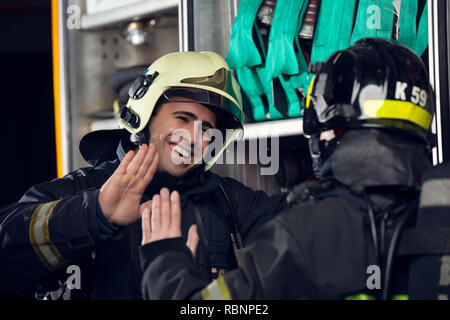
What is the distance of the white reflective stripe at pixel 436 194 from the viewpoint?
1.25 metres

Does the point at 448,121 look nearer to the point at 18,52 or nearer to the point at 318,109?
the point at 318,109

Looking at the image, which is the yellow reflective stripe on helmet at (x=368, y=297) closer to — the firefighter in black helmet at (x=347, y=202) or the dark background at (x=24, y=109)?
the firefighter in black helmet at (x=347, y=202)

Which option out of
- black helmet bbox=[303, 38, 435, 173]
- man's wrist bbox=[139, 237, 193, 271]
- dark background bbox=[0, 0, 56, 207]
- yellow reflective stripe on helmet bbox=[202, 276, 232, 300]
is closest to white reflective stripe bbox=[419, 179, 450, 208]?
black helmet bbox=[303, 38, 435, 173]

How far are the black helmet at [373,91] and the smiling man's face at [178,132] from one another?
1.75ft

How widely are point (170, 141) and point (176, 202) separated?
0.46m

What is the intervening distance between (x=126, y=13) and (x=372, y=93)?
1.53 meters

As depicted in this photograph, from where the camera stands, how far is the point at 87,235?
1.56 meters

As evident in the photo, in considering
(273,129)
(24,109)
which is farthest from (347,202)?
(24,109)

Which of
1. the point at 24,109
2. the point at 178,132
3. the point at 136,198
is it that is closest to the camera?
the point at 136,198

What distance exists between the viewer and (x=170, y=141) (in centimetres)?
191

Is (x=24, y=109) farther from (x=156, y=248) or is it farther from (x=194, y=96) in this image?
(x=156, y=248)

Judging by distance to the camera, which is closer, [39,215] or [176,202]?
[176,202]

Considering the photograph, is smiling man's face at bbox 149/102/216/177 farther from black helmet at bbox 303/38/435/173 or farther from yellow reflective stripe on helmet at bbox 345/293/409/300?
yellow reflective stripe on helmet at bbox 345/293/409/300

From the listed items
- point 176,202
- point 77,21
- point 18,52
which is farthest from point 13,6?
point 176,202
